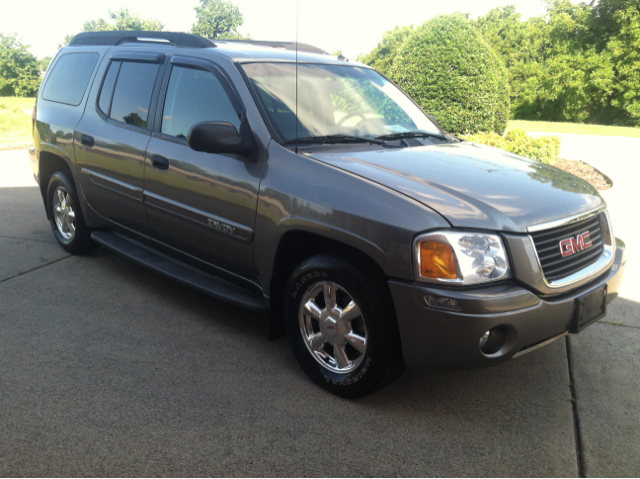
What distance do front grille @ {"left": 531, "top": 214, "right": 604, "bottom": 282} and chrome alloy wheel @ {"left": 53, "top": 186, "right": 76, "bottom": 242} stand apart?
4.15 metres

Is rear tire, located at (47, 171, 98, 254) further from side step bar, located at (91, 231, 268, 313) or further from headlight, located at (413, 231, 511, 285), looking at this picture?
headlight, located at (413, 231, 511, 285)

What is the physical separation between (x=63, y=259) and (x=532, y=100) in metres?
35.1

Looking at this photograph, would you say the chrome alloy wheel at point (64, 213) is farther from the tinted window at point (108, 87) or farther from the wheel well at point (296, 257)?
the wheel well at point (296, 257)

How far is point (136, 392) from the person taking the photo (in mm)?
3297

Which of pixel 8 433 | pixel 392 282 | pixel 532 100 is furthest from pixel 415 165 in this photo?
pixel 532 100

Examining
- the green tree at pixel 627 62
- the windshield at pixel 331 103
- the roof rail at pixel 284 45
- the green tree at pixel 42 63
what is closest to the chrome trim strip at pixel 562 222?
the windshield at pixel 331 103

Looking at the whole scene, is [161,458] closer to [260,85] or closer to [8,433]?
[8,433]

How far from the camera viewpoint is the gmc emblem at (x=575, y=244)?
303 cm

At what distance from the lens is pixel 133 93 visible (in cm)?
454

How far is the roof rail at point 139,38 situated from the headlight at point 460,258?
245cm

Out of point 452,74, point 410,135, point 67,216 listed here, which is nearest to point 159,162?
point 410,135

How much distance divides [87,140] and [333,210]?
110 inches

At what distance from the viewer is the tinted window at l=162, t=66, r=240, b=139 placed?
3.81 metres

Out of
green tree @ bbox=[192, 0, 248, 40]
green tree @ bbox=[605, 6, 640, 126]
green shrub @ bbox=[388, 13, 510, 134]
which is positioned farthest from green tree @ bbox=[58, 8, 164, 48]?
green shrub @ bbox=[388, 13, 510, 134]
